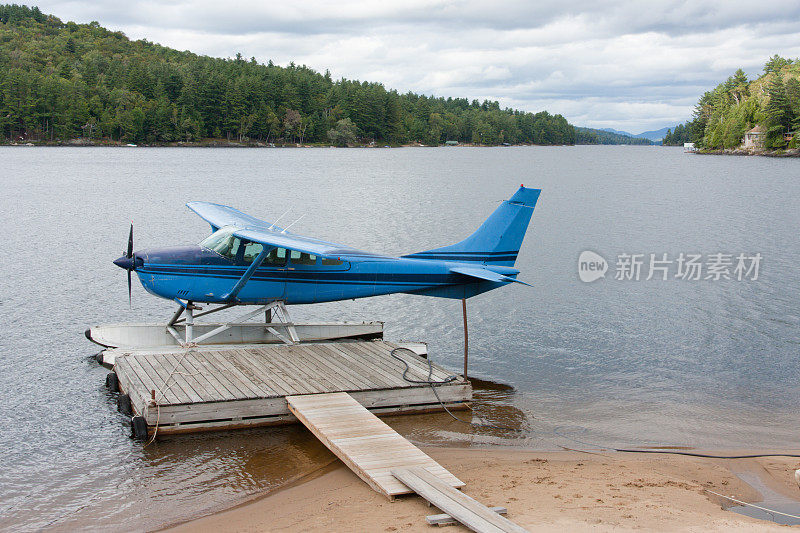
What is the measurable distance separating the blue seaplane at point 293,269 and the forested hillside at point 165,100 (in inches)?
4233

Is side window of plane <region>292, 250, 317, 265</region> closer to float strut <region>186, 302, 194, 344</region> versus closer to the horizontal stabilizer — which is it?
float strut <region>186, 302, 194, 344</region>

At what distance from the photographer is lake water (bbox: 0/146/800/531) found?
8219 millimetres

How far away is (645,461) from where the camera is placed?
8.89m

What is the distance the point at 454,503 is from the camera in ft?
20.8

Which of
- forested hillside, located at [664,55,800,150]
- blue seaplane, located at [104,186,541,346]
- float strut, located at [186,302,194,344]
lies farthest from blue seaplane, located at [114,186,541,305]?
forested hillside, located at [664,55,800,150]

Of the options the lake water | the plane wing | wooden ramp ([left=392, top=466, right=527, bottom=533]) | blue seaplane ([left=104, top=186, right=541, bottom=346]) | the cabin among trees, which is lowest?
the lake water

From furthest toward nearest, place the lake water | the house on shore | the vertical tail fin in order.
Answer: the house on shore → the vertical tail fin → the lake water

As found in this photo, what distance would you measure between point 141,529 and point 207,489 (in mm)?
964

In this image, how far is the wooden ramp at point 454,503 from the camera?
5.86m

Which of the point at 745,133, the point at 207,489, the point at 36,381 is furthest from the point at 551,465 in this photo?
the point at 745,133

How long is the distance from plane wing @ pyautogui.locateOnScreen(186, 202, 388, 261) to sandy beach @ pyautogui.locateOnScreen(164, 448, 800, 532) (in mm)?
3326

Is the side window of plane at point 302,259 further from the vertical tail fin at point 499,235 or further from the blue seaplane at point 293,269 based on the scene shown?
the vertical tail fin at point 499,235

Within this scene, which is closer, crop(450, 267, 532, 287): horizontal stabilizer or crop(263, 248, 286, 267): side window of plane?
crop(263, 248, 286, 267): side window of plane

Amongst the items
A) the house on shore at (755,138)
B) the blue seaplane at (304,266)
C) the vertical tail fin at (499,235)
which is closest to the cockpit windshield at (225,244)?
the blue seaplane at (304,266)
